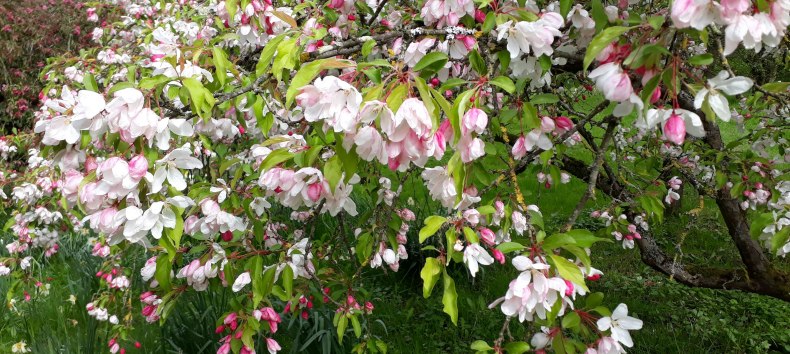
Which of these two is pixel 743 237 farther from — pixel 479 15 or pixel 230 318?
pixel 230 318

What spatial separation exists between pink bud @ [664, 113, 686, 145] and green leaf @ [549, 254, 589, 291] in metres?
0.27

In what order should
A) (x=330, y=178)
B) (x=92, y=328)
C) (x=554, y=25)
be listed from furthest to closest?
(x=92, y=328), (x=554, y=25), (x=330, y=178)

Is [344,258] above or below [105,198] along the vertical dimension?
below

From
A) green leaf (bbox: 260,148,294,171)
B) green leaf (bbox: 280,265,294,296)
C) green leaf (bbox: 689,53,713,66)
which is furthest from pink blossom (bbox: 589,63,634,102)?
green leaf (bbox: 280,265,294,296)

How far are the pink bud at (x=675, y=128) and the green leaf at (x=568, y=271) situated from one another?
27cm

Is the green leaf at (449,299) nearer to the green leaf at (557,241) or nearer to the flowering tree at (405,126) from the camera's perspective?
the flowering tree at (405,126)

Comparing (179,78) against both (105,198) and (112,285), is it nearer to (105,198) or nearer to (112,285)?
(105,198)

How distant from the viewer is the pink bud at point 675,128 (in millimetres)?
957

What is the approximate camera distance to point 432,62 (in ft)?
3.28

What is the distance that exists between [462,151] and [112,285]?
6.61 feet

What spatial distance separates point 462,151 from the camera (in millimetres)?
1052

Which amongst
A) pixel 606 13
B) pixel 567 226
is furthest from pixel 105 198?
pixel 606 13

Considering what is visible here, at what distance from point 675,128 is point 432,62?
0.41m

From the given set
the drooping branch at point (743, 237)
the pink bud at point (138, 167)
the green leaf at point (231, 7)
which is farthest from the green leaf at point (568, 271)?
the drooping branch at point (743, 237)
